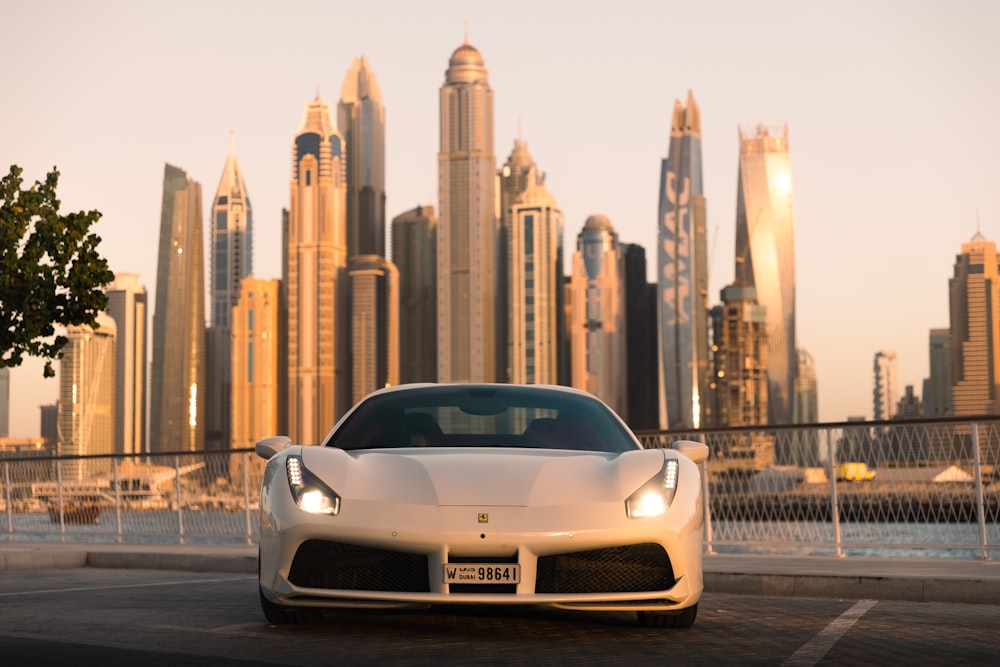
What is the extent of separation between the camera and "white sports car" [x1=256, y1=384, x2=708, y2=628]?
6.54 m

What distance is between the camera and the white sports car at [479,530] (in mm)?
6543

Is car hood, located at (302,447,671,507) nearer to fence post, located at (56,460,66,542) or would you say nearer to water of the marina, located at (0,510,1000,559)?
water of the marina, located at (0,510,1000,559)

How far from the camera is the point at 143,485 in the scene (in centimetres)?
1891

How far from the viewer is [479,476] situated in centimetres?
680

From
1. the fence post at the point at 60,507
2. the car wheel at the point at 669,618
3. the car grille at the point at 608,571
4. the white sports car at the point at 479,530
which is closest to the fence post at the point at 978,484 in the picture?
the car wheel at the point at 669,618

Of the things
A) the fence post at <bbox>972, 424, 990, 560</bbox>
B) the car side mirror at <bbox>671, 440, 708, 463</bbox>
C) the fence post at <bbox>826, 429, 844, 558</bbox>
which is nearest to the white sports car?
the car side mirror at <bbox>671, 440, 708, 463</bbox>

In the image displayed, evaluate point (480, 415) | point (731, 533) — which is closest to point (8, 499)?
point (731, 533)

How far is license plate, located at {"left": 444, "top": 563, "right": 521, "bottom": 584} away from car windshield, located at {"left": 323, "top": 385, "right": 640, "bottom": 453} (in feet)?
3.95

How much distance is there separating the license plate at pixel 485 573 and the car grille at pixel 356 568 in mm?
147

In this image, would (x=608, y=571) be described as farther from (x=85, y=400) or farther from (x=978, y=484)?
(x=85, y=400)

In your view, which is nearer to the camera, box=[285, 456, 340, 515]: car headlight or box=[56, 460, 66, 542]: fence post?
box=[285, 456, 340, 515]: car headlight

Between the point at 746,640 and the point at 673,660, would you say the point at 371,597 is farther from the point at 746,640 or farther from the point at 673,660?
the point at 746,640

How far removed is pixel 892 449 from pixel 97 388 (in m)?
191

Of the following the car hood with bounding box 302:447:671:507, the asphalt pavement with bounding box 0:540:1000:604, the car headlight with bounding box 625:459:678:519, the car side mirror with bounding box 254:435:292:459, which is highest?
the car side mirror with bounding box 254:435:292:459
